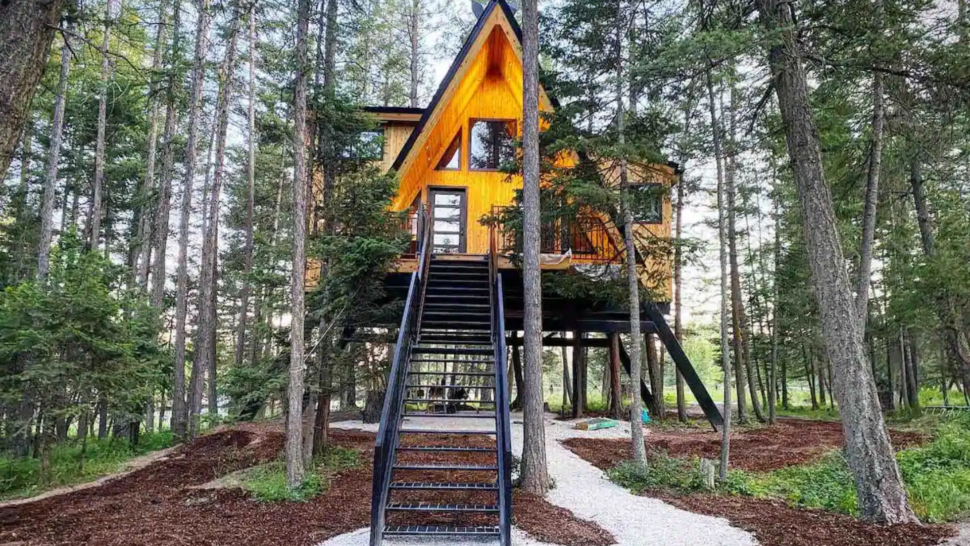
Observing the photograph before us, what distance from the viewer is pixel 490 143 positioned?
1400 cm

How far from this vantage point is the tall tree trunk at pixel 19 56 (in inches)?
129

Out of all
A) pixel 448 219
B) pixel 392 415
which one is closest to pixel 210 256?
pixel 448 219

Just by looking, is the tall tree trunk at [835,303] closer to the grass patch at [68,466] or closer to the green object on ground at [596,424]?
the green object on ground at [596,424]

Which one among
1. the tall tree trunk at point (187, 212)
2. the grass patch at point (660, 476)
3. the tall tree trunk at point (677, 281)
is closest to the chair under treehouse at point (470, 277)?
the tall tree trunk at point (677, 281)

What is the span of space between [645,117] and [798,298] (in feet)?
36.0

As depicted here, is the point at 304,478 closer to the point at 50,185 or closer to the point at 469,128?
the point at 469,128

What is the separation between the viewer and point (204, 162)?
69.7 feet

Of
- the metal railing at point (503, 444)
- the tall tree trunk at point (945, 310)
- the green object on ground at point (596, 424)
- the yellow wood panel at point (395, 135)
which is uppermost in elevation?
the yellow wood panel at point (395, 135)

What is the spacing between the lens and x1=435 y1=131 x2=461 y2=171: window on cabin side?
1366 centimetres

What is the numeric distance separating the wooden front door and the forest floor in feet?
18.5

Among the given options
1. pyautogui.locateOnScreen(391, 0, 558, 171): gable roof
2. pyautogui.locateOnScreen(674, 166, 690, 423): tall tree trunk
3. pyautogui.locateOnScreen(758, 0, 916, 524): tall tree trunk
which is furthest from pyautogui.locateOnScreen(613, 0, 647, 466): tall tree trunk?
pyautogui.locateOnScreen(391, 0, 558, 171): gable roof

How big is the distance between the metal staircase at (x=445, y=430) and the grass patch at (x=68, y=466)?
18.5 ft

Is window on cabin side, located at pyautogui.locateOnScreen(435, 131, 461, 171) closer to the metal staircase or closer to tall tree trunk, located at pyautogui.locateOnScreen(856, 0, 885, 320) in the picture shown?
the metal staircase

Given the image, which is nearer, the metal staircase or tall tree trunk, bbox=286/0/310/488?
the metal staircase
